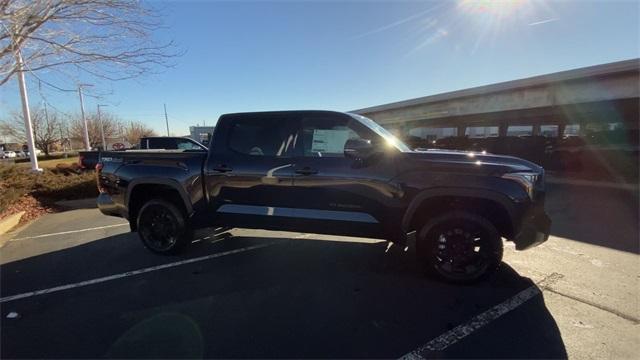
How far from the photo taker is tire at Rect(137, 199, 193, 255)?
192 inches

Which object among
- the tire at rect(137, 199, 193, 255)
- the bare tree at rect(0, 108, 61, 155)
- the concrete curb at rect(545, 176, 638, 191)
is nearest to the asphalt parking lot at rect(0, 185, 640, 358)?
the tire at rect(137, 199, 193, 255)

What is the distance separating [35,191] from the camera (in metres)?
9.42

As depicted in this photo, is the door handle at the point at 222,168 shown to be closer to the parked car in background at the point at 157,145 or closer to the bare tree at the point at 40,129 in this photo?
the parked car in background at the point at 157,145

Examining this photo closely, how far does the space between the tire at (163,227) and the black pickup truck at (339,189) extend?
1 cm

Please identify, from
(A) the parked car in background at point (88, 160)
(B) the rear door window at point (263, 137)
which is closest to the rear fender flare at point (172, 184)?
(B) the rear door window at point (263, 137)

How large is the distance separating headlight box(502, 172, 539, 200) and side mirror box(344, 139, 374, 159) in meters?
1.45

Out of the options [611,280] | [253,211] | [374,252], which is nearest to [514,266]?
[611,280]

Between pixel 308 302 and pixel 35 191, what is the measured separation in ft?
32.0

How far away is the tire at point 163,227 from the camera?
192 inches

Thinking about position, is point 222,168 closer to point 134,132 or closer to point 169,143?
point 169,143

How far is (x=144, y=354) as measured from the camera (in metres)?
2.73

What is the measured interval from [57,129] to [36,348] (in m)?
66.6

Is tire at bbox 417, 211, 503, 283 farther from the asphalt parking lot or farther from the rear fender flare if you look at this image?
the rear fender flare

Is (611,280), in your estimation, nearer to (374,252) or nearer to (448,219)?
(448,219)
